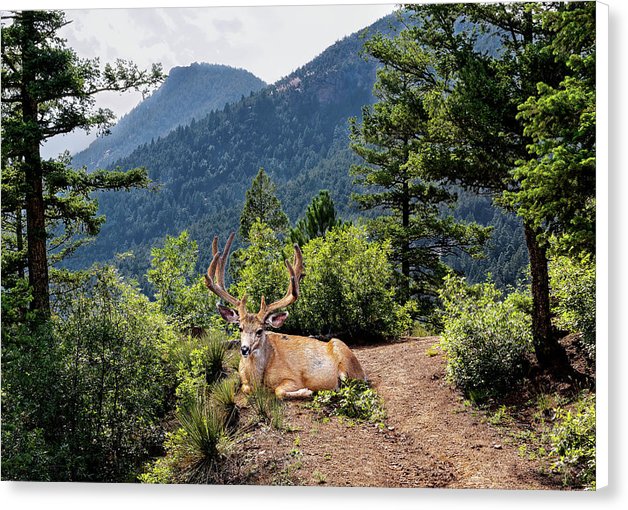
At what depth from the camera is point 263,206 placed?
18.6 m

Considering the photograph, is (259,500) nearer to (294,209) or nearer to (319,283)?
(319,283)

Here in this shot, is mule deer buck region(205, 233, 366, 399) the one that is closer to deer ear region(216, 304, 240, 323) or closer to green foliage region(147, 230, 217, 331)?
deer ear region(216, 304, 240, 323)

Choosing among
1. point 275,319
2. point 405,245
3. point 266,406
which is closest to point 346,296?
point 275,319

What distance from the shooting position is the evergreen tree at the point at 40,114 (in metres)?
7.23

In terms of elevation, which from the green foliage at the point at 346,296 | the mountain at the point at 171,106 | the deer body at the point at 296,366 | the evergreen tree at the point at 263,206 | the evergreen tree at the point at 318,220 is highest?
the mountain at the point at 171,106

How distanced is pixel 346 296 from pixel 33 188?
409 cm

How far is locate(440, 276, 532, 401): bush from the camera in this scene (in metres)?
6.68

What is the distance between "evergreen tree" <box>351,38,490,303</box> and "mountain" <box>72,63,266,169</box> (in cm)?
257

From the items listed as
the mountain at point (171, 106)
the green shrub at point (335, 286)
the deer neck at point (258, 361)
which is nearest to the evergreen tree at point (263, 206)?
the mountain at point (171, 106)

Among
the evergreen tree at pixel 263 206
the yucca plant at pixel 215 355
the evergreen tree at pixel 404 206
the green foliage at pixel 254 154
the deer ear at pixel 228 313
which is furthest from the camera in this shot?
the green foliage at pixel 254 154

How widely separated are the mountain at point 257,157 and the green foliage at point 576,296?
17.5 ft

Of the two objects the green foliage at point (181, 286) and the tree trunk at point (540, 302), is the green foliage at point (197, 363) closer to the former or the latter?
the green foliage at point (181, 286)

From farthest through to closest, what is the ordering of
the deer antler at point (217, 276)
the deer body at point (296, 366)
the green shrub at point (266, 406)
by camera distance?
the deer antler at point (217, 276)
the deer body at point (296, 366)
the green shrub at point (266, 406)

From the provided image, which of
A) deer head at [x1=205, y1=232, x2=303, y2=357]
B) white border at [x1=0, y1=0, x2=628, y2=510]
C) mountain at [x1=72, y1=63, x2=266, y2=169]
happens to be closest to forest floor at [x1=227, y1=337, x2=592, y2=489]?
white border at [x1=0, y1=0, x2=628, y2=510]
